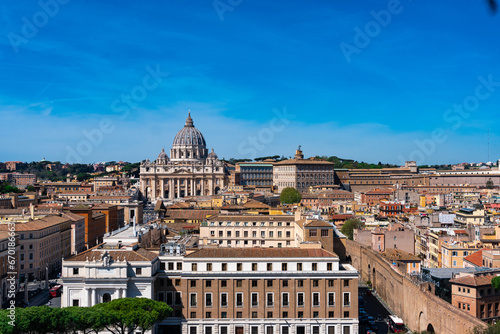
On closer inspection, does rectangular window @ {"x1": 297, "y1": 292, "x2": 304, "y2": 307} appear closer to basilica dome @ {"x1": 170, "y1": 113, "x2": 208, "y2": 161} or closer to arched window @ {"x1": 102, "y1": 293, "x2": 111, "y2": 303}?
arched window @ {"x1": 102, "y1": 293, "x2": 111, "y2": 303}

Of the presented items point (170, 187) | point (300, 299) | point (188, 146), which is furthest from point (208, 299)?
point (188, 146)

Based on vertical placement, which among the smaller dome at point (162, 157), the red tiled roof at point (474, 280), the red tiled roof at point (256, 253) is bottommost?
the red tiled roof at point (474, 280)

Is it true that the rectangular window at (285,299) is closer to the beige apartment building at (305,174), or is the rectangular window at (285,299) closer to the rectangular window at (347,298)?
the rectangular window at (347,298)

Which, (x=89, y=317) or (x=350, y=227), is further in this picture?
(x=350, y=227)

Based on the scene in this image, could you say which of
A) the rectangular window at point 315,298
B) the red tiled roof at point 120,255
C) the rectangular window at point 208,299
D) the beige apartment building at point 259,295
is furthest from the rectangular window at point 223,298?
the rectangular window at point 315,298

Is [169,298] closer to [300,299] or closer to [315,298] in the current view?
[300,299]

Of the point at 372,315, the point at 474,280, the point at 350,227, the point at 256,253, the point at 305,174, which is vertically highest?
the point at 305,174
